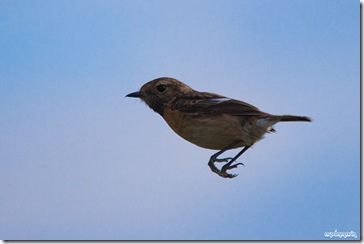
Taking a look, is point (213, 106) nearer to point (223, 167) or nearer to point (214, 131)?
point (214, 131)

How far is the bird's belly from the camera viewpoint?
41.9ft

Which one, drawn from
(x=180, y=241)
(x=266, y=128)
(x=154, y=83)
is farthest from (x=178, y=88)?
(x=180, y=241)

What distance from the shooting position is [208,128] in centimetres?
1288

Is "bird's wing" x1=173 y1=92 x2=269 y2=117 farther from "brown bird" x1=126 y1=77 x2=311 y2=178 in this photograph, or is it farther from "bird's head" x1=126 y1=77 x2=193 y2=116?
"bird's head" x1=126 y1=77 x2=193 y2=116

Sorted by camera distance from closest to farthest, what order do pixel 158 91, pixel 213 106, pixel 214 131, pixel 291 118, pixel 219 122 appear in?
pixel 291 118 → pixel 214 131 → pixel 219 122 → pixel 213 106 → pixel 158 91

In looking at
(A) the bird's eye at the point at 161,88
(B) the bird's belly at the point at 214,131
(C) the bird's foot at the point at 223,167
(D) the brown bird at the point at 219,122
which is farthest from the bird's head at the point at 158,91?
(C) the bird's foot at the point at 223,167

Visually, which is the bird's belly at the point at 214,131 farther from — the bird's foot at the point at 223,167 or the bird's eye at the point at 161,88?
the bird's eye at the point at 161,88

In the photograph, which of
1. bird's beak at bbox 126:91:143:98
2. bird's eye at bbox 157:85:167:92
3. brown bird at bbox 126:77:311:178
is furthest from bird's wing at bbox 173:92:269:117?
bird's beak at bbox 126:91:143:98

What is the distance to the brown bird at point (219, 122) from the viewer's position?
502 inches

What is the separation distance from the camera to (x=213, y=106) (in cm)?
1331

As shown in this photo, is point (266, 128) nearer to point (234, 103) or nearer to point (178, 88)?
point (234, 103)

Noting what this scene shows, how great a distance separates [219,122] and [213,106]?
517mm

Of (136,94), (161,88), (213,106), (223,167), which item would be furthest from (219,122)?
(136,94)

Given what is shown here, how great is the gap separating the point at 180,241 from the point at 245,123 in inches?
114
